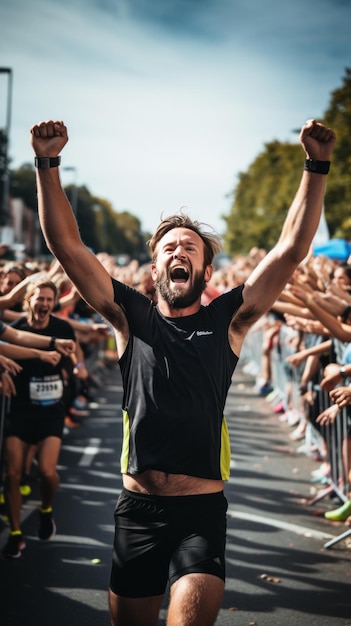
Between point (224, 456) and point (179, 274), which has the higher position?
point (179, 274)

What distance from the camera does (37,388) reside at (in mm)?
6938

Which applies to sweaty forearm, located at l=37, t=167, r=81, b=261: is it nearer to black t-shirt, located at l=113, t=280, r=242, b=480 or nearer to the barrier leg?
black t-shirt, located at l=113, t=280, r=242, b=480

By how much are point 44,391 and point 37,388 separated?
67 mm

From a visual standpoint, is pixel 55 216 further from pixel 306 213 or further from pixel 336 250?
pixel 336 250

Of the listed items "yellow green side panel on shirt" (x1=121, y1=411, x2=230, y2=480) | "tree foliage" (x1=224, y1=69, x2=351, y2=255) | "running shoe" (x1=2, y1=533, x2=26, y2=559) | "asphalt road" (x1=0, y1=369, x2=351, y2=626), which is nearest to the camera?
"yellow green side panel on shirt" (x1=121, y1=411, x2=230, y2=480)

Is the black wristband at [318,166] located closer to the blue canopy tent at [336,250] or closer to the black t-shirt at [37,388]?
the black t-shirt at [37,388]

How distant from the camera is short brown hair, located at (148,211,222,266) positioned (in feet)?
12.4

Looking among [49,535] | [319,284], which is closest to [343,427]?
[319,284]

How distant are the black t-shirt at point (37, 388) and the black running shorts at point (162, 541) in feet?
11.6

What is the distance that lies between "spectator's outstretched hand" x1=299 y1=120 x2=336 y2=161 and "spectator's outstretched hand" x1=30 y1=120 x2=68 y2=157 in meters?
0.98


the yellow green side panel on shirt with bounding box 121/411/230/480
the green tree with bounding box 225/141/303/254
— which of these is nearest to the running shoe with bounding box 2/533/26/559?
the yellow green side panel on shirt with bounding box 121/411/230/480

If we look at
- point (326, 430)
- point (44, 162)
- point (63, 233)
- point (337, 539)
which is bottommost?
point (337, 539)

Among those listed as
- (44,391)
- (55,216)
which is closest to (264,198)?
(44,391)

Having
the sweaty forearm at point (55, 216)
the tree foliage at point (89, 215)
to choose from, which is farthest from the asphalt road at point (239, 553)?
the tree foliage at point (89, 215)
